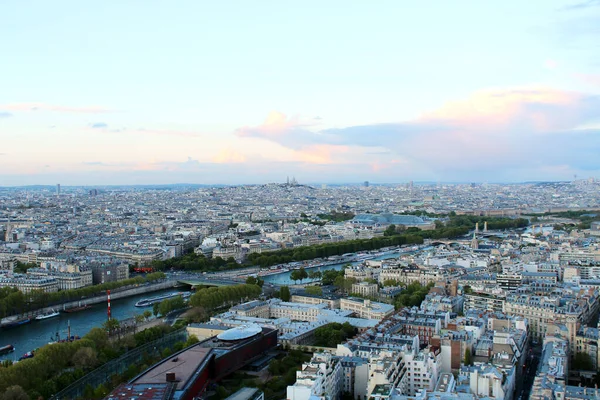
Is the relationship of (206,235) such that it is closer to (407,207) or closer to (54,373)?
(54,373)

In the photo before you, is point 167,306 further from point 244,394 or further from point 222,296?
point 244,394

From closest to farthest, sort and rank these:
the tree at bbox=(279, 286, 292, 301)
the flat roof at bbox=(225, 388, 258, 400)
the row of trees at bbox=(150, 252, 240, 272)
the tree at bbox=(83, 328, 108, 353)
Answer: the flat roof at bbox=(225, 388, 258, 400) → the tree at bbox=(83, 328, 108, 353) → the tree at bbox=(279, 286, 292, 301) → the row of trees at bbox=(150, 252, 240, 272)

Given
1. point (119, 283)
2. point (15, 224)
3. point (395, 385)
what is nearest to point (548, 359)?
point (395, 385)

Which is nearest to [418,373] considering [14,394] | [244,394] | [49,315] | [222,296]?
[244,394]

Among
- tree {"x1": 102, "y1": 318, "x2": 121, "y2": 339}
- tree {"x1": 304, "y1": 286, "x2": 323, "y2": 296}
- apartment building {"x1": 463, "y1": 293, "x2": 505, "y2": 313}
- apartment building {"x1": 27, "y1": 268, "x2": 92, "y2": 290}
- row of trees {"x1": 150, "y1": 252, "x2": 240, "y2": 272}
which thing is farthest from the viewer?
row of trees {"x1": 150, "y1": 252, "x2": 240, "y2": 272}

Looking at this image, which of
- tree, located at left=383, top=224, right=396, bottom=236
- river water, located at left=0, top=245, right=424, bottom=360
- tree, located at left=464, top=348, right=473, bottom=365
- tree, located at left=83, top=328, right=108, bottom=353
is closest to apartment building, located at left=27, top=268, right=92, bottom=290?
river water, located at left=0, top=245, right=424, bottom=360

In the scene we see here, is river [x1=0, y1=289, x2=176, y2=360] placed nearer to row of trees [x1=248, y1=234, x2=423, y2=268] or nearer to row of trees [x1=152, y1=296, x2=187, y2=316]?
row of trees [x1=152, y1=296, x2=187, y2=316]
